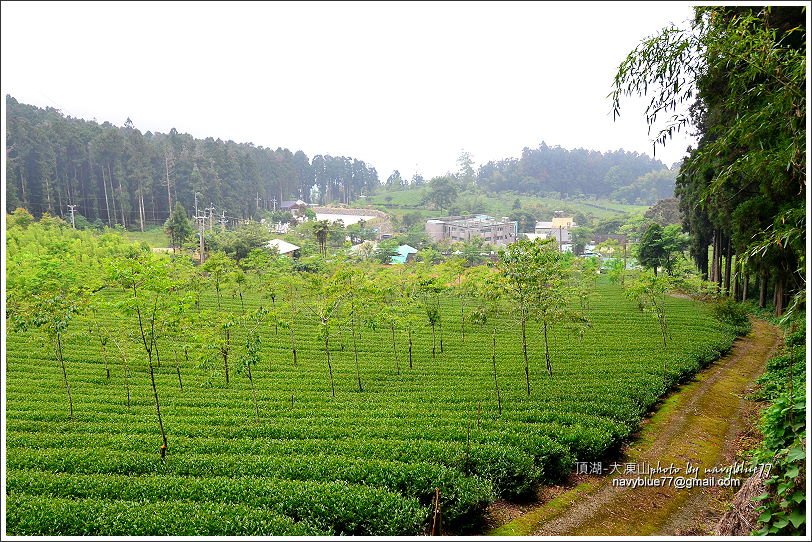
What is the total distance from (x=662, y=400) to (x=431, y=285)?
992 cm

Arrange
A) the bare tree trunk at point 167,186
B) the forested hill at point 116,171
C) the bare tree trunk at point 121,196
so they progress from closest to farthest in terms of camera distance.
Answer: the forested hill at point 116,171 < the bare tree trunk at point 121,196 < the bare tree trunk at point 167,186

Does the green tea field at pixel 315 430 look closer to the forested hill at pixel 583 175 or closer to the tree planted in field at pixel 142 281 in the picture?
the tree planted in field at pixel 142 281

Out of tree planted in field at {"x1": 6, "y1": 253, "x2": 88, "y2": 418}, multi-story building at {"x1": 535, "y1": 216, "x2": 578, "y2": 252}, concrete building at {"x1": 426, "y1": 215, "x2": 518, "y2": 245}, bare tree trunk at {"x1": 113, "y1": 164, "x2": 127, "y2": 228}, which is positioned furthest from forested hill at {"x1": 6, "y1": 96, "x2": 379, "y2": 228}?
tree planted in field at {"x1": 6, "y1": 253, "x2": 88, "y2": 418}

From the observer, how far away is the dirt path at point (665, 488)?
7.32 m

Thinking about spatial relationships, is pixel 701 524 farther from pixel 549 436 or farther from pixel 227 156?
pixel 227 156

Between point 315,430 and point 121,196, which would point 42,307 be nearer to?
point 315,430

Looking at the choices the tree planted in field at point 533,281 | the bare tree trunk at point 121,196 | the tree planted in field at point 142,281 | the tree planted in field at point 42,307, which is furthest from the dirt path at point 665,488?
the bare tree trunk at point 121,196

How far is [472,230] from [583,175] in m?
46.2

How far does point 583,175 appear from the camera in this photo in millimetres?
94812

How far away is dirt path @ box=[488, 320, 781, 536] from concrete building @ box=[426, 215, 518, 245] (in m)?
44.5

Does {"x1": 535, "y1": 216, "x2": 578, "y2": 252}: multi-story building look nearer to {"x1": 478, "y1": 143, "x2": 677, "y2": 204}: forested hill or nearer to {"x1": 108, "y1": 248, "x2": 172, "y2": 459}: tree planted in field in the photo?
{"x1": 478, "y1": 143, "x2": 677, "y2": 204}: forested hill

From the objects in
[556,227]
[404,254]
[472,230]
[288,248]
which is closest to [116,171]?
[288,248]

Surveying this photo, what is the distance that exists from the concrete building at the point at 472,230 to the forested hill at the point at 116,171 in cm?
2575

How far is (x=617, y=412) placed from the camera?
11406mm
